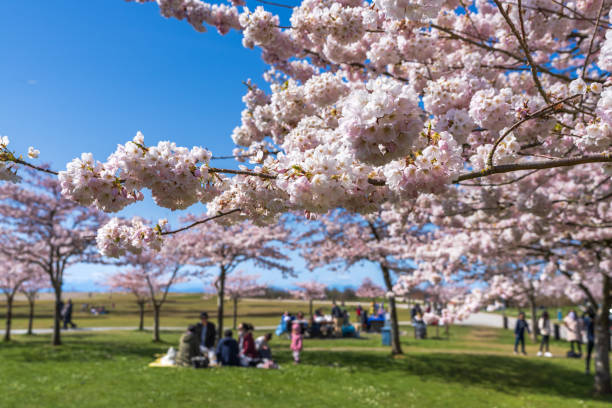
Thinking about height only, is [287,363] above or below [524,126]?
below

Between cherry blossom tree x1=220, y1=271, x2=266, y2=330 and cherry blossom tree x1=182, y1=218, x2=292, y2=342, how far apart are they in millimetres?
13365

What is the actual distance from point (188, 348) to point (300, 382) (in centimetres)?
361

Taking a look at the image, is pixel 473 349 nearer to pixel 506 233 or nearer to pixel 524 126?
pixel 506 233

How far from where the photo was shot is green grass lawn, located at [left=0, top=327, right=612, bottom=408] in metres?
8.97

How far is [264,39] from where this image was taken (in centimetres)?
536

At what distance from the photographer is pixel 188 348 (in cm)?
1228

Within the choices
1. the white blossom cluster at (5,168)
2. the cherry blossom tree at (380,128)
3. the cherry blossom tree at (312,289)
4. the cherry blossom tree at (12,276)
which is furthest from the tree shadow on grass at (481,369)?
the cherry blossom tree at (312,289)

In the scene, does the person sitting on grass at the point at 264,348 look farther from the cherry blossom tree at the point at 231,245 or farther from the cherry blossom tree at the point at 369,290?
the cherry blossom tree at the point at 369,290

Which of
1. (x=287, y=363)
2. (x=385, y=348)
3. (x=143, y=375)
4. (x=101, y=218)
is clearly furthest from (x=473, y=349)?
(x=101, y=218)

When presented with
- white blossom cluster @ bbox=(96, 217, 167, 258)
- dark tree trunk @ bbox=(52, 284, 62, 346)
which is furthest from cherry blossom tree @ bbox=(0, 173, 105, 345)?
white blossom cluster @ bbox=(96, 217, 167, 258)

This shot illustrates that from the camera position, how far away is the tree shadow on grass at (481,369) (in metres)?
11.6

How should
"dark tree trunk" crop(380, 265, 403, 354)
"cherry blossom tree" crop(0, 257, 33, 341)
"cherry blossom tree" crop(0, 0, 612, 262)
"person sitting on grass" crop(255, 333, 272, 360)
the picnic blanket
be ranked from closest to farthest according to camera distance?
"cherry blossom tree" crop(0, 0, 612, 262), the picnic blanket, "person sitting on grass" crop(255, 333, 272, 360), "dark tree trunk" crop(380, 265, 403, 354), "cherry blossom tree" crop(0, 257, 33, 341)

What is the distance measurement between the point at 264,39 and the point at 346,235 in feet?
47.9

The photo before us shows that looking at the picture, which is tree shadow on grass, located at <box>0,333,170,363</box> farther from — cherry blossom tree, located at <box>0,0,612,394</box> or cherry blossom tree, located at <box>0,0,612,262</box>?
cherry blossom tree, located at <box>0,0,612,262</box>
